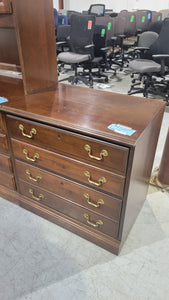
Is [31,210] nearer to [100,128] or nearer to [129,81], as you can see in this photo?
[100,128]

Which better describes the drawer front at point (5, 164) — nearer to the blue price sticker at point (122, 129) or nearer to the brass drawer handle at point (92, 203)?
the brass drawer handle at point (92, 203)

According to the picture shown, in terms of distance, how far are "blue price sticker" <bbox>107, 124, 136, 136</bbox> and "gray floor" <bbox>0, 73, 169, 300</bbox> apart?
2.73ft

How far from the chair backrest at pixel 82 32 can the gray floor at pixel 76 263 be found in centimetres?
327

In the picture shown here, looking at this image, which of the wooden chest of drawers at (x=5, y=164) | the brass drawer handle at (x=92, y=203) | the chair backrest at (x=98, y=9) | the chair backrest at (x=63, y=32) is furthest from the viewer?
the chair backrest at (x=98, y=9)

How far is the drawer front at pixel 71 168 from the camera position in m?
1.07

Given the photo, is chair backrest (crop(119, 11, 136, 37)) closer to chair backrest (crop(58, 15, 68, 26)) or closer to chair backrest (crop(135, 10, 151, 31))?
chair backrest (crop(135, 10, 151, 31))

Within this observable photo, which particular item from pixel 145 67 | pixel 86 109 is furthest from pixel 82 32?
pixel 86 109

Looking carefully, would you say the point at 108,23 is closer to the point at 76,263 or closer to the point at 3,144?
the point at 3,144

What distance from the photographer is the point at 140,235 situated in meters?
1.46

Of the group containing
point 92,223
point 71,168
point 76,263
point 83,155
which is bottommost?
point 76,263

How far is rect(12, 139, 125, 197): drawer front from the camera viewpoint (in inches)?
42.3

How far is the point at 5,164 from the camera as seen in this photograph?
5.01 ft

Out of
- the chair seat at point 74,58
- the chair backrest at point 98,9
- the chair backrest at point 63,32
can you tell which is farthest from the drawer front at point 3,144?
the chair backrest at point 98,9

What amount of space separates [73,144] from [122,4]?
455 inches
